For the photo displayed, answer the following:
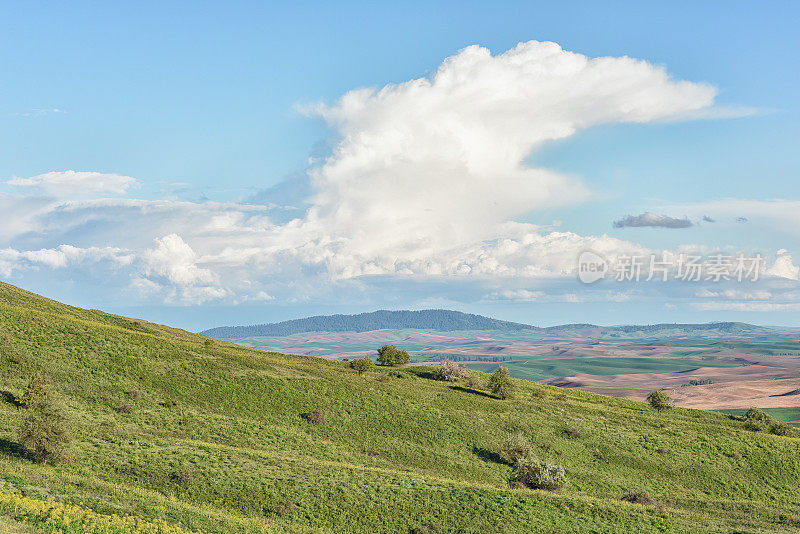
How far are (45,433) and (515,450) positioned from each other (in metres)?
48.7

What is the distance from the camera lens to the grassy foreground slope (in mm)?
37906

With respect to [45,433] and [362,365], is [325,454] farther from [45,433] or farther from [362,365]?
[362,365]

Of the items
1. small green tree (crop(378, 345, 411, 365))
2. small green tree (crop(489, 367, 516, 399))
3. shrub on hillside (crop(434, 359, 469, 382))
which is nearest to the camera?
small green tree (crop(489, 367, 516, 399))

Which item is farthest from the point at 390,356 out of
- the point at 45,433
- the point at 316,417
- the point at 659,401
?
the point at 45,433

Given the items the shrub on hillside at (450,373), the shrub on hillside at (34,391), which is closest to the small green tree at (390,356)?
the shrub on hillside at (450,373)

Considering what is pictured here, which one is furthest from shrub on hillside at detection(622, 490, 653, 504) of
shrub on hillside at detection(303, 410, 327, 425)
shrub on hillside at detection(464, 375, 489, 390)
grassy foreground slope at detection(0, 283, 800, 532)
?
shrub on hillside at detection(464, 375, 489, 390)

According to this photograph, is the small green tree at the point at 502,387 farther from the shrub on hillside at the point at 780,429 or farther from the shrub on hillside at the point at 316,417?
the shrub on hillside at the point at 780,429

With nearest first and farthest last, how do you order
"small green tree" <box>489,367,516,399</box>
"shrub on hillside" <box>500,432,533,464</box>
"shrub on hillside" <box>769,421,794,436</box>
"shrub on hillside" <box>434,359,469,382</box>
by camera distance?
"shrub on hillside" <box>500,432,533,464</box> < "shrub on hillside" <box>769,421,794,436</box> < "small green tree" <box>489,367,516,399</box> < "shrub on hillside" <box>434,359,469,382</box>

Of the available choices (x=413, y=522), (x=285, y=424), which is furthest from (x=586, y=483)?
(x=285, y=424)

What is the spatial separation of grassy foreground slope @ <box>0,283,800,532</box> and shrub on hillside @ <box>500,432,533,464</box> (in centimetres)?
143

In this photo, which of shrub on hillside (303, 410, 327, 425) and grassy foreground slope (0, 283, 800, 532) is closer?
grassy foreground slope (0, 283, 800, 532)

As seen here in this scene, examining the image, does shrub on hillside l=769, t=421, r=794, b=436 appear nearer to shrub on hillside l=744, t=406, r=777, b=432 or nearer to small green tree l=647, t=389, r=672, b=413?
shrub on hillside l=744, t=406, r=777, b=432

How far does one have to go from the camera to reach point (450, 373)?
4070 inches

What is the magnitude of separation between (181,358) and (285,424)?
912 inches
